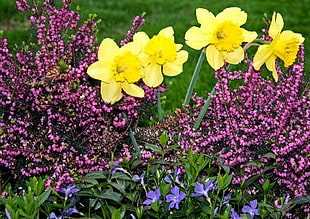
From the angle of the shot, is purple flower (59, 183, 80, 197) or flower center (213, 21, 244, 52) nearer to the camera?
purple flower (59, 183, 80, 197)

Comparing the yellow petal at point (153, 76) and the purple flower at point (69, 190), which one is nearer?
the purple flower at point (69, 190)

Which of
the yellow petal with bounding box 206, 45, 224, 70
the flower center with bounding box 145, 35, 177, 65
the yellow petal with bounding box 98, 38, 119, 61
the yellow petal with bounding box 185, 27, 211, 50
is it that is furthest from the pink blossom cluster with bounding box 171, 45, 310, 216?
the yellow petal with bounding box 98, 38, 119, 61

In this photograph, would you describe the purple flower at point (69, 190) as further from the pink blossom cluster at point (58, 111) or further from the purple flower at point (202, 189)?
the purple flower at point (202, 189)

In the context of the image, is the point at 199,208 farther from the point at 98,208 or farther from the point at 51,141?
the point at 51,141

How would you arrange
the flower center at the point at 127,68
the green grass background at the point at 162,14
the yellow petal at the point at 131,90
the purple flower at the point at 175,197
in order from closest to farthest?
the purple flower at the point at 175,197
the flower center at the point at 127,68
the yellow petal at the point at 131,90
the green grass background at the point at 162,14

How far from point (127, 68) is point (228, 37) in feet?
1.36

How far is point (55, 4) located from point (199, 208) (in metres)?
1.25

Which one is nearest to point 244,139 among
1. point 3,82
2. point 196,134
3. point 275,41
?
point 196,134

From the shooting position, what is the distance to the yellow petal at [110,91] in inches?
75.4

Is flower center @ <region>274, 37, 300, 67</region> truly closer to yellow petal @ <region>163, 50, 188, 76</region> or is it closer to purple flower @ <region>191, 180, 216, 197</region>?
yellow petal @ <region>163, 50, 188, 76</region>

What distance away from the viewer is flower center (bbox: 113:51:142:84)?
1824mm

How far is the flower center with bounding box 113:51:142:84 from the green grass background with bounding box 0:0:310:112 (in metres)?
2.66

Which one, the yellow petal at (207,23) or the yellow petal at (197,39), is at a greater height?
the yellow petal at (207,23)

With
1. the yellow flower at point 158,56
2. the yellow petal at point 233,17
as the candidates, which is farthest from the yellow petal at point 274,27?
the yellow flower at point 158,56
